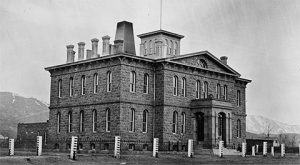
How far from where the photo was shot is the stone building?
44.2m

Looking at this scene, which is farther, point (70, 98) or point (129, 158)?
point (70, 98)

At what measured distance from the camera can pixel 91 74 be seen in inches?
1837

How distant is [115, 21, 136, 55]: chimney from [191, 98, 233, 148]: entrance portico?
8.54 metres

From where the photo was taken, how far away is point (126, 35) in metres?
50.2

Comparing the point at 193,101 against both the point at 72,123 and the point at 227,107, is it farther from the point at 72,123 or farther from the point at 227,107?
the point at 72,123

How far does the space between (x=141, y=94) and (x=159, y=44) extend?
5.99m

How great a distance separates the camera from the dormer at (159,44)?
48562 millimetres

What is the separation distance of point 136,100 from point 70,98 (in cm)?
804

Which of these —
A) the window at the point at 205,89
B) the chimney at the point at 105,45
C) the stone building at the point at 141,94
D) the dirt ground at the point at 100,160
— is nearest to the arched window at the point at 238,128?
the stone building at the point at 141,94

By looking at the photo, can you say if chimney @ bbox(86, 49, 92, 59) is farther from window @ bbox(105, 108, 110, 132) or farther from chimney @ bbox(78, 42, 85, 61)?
window @ bbox(105, 108, 110, 132)

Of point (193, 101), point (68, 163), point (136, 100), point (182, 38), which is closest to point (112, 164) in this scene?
point (68, 163)

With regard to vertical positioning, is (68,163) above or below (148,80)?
below

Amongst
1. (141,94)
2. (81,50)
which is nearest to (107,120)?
(141,94)

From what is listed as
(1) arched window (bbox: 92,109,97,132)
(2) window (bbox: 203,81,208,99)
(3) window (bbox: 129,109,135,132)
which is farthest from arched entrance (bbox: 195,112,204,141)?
(1) arched window (bbox: 92,109,97,132)
